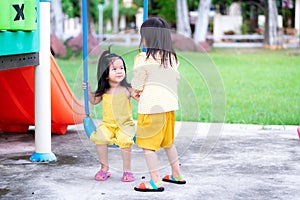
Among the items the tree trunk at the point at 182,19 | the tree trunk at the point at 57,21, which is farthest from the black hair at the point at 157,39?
the tree trunk at the point at 182,19

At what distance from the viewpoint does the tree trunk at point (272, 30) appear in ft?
95.1

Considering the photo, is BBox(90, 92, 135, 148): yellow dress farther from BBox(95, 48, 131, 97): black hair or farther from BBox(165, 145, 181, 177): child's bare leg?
BBox(165, 145, 181, 177): child's bare leg

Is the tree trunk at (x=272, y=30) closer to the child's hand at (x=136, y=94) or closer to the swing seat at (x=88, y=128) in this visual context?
the swing seat at (x=88, y=128)

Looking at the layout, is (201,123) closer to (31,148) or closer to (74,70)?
(31,148)

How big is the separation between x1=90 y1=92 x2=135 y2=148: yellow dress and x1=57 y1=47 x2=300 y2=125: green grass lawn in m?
0.58

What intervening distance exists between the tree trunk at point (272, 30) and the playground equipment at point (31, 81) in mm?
23328

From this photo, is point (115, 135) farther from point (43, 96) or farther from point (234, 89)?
point (234, 89)

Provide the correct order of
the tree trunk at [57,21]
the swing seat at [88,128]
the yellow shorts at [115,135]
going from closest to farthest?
the yellow shorts at [115,135] < the swing seat at [88,128] < the tree trunk at [57,21]

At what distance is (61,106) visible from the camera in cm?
631

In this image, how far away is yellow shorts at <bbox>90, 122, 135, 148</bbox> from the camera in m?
4.67

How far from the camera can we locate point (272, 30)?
29.3 metres

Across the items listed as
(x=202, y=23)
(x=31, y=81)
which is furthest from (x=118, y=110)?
A: (x=202, y=23)

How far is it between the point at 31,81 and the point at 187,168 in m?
1.94

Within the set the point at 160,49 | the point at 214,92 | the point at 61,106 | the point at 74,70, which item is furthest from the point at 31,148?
the point at 74,70
